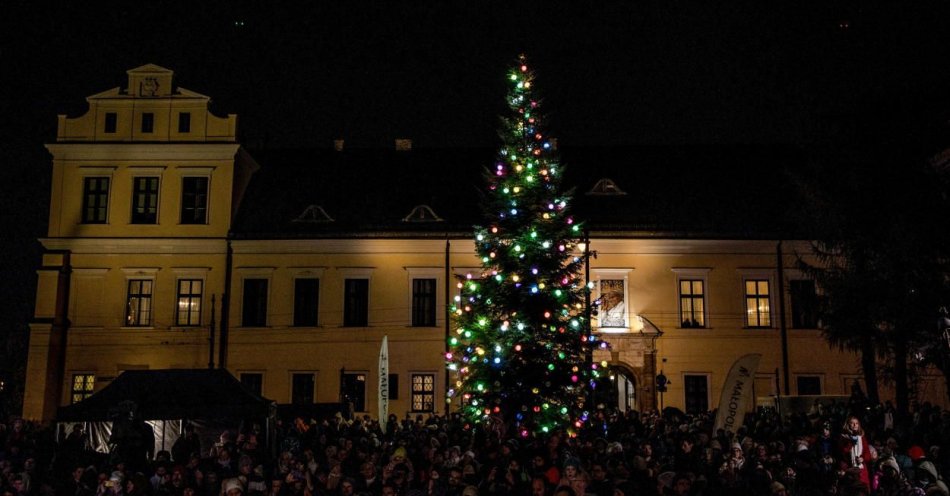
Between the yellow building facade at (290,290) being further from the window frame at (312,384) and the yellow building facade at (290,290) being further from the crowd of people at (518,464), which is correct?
the crowd of people at (518,464)

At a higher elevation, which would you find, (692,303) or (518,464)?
(692,303)

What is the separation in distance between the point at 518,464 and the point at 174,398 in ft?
34.1

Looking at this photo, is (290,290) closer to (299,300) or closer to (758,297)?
(299,300)

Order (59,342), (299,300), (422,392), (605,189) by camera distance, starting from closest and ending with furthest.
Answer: (59,342), (422,392), (299,300), (605,189)

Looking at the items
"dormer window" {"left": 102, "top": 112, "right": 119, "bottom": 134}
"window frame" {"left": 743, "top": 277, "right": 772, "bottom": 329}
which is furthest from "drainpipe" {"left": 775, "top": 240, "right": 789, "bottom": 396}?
"dormer window" {"left": 102, "top": 112, "right": 119, "bottom": 134}

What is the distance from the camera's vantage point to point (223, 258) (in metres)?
37.3

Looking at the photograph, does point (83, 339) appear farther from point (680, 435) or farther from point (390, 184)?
point (680, 435)

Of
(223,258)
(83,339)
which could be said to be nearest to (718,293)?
(223,258)

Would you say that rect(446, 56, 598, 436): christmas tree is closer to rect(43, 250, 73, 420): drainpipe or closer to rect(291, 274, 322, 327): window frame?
rect(291, 274, 322, 327): window frame

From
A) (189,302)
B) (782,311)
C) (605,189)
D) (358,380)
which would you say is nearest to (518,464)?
(358,380)

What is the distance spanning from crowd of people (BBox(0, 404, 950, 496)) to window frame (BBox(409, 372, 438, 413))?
1343 centimetres

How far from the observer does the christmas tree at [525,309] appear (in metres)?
21.5

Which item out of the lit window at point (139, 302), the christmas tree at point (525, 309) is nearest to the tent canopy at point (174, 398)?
the christmas tree at point (525, 309)

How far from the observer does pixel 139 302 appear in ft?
122
